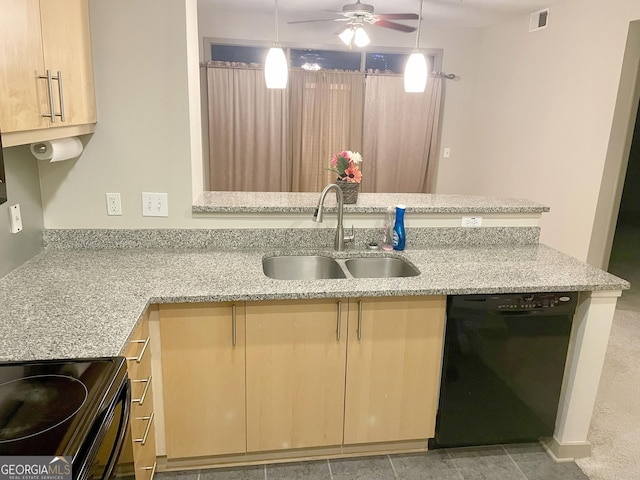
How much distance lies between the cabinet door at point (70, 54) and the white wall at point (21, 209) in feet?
1.01

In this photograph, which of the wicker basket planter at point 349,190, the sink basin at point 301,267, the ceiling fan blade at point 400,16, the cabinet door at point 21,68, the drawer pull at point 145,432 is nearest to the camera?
the cabinet door at point 21,68

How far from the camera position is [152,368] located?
1843 mm

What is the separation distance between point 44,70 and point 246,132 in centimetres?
355

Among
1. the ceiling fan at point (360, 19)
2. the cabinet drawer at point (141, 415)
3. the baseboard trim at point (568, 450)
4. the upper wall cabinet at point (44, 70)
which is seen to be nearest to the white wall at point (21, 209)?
the upper wall cabinet at point (44, 70)

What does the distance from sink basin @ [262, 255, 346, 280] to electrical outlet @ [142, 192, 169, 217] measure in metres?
0.55

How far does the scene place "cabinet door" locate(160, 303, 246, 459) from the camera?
1.82m

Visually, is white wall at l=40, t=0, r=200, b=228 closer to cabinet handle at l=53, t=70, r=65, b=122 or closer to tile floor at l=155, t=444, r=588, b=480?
cabinet handle at l=53, t=70, r=65, b=122

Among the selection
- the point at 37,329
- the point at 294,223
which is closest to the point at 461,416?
the point at 294,223

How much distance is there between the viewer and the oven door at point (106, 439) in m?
0.96

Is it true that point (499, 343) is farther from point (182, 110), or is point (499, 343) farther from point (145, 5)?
point (145, 5)

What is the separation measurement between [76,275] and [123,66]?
0.92 meters

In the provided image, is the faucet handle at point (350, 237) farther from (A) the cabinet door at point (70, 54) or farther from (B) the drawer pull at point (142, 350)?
(A) the cabinet door at point (70, 54)

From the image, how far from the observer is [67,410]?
3.45 feet

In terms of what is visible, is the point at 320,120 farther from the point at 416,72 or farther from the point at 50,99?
the point at 50,99
